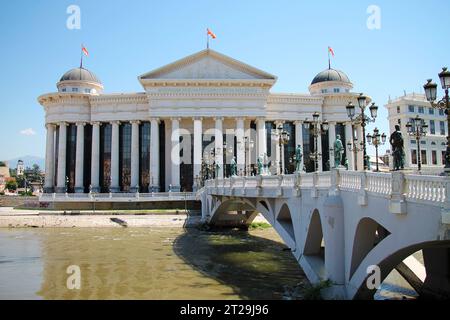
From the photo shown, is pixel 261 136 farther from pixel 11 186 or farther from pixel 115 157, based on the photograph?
pixel 11 186

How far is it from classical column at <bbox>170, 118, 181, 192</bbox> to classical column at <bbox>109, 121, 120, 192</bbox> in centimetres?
970

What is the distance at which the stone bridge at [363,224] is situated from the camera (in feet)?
30.8

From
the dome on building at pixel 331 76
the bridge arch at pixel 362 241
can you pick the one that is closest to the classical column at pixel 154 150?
the dome on building at pixel 331 76

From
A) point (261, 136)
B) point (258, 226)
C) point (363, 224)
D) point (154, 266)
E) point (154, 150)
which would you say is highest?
point (261, 136)

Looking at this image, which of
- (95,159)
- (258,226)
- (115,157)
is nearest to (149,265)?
(258,226)

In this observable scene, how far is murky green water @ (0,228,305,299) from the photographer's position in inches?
762

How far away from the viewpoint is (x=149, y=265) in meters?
25.7

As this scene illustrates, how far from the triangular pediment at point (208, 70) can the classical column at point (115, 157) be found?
396 inches

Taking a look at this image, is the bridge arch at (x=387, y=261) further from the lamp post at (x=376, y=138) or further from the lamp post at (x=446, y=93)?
the lamp post at (x=376, y=138)

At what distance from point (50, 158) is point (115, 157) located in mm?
11839

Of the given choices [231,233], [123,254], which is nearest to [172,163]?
[231,233]

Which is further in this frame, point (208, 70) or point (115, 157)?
point (115, 157)
